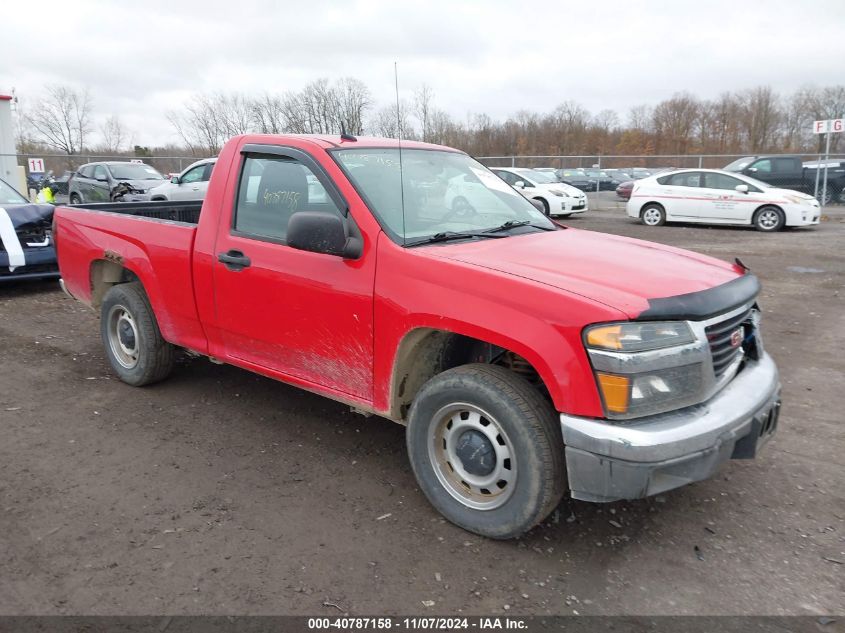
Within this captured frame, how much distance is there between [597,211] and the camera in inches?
939

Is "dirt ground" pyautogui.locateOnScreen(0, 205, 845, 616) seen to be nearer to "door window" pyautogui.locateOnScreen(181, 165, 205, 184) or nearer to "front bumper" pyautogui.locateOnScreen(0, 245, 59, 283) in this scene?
"front bumper" pyautogui.locateOnScreen(0, 245, 59, 283)

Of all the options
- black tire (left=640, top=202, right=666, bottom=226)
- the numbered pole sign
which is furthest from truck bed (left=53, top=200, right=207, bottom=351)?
the numbered pole sign

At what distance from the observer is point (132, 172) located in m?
19.2

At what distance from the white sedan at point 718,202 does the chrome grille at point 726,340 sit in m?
14.7

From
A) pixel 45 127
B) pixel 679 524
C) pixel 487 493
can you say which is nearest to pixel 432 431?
pixel 487 493

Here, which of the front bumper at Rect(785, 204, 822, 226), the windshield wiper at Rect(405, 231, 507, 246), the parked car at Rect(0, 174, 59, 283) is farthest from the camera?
the front bumper at Rect(785, 204, 822, 226)

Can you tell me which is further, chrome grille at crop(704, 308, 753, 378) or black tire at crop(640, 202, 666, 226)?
black tire at crop(640, 202, 666, 226)

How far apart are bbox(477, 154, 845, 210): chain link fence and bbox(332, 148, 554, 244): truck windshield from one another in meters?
8.23

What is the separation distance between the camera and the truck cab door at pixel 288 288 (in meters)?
3.43

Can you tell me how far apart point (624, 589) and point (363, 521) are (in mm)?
1271

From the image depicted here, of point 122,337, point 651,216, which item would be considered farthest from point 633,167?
point 122,337

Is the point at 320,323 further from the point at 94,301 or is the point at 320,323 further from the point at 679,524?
the point at 94,301

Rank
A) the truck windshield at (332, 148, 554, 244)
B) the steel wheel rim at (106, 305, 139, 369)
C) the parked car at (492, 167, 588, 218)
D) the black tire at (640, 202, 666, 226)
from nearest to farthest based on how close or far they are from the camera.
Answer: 1. the truck windshield at (332, 148, 554, 244)
2. the steel wheel rim at (106, 305, 139, 369)
3. the black tire at (640, 202, 666, 226)
4. the parked car at (492, 167, 588, 218)

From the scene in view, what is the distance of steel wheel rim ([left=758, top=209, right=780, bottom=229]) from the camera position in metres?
16.0
